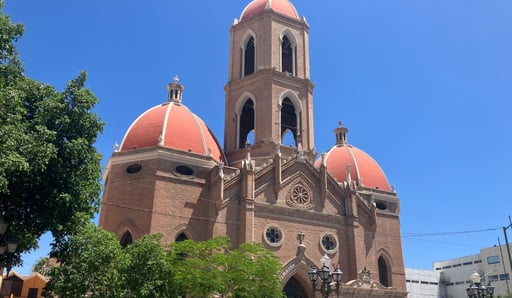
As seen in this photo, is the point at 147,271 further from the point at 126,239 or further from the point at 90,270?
the point at 126,239

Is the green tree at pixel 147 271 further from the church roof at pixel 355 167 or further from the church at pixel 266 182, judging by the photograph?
the church roof at pixel 355 167

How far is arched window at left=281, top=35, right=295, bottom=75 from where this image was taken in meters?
42.2

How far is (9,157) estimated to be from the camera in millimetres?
12391

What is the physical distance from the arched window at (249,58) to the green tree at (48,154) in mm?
26258

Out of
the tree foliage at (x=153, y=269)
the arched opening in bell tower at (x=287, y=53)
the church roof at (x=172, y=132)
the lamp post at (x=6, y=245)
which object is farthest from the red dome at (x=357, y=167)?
the lamp post at (x=6, y=245)

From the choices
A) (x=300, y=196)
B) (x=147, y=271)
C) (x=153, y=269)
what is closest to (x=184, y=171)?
(x=300, y=196)

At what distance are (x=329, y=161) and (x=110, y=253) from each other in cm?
2512

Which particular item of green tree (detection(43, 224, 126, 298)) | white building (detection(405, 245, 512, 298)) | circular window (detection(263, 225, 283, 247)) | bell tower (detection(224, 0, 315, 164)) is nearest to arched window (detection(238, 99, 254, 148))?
bell tower (detection(224, 0, 315, 164))

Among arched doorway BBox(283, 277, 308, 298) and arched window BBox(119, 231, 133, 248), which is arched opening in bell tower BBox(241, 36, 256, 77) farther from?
arched doorway BBox(283, 277, 308, 298)

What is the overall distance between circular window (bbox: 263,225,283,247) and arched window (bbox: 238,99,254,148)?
1058 centimetres

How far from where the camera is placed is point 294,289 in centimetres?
3186

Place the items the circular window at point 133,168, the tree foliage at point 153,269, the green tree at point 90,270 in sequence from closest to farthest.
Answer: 1. the green tree at point 90,270
2. the tree foliage at point 153,269
3. the circular window at point 133,168

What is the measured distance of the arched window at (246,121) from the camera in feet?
Answer: 134

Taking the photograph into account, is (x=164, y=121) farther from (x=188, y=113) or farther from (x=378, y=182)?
(x=378, y=182)
